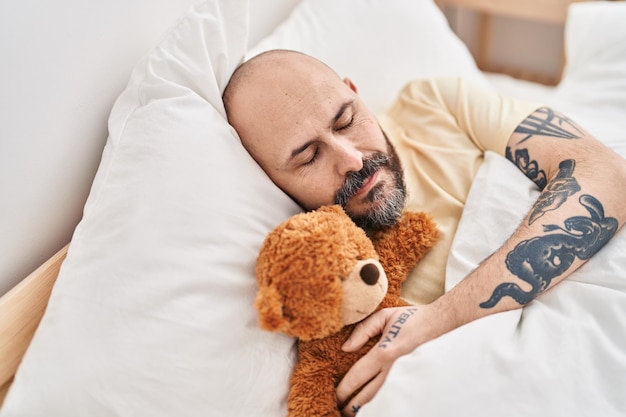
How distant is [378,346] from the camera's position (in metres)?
0.85

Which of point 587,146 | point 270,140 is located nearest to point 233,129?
point 270,140

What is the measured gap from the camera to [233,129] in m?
1.01

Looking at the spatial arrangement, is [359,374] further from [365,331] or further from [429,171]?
[429,171]

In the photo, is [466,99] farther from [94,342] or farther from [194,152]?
A: [94,342]

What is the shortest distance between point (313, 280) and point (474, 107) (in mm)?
685

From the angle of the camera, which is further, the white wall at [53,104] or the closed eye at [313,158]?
the closed eye at [313,158]

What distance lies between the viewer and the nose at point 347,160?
0.99m

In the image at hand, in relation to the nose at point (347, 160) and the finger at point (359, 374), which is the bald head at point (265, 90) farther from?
the finger at point (359, 374)

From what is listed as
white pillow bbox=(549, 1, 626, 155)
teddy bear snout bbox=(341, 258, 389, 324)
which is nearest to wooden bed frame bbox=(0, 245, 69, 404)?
teddy bear snout bbox=(341, 258, 389, 324)

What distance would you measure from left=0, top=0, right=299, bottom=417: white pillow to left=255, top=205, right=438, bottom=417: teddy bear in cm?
5

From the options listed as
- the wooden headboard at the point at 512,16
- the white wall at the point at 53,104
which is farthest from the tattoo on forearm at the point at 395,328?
the wooden headboard at the point at 512,16

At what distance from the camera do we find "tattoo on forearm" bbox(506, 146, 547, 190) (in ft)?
3.61

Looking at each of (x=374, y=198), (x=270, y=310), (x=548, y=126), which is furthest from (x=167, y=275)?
(x=548, y=126)

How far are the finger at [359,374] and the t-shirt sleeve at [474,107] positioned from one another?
1.91 feet
